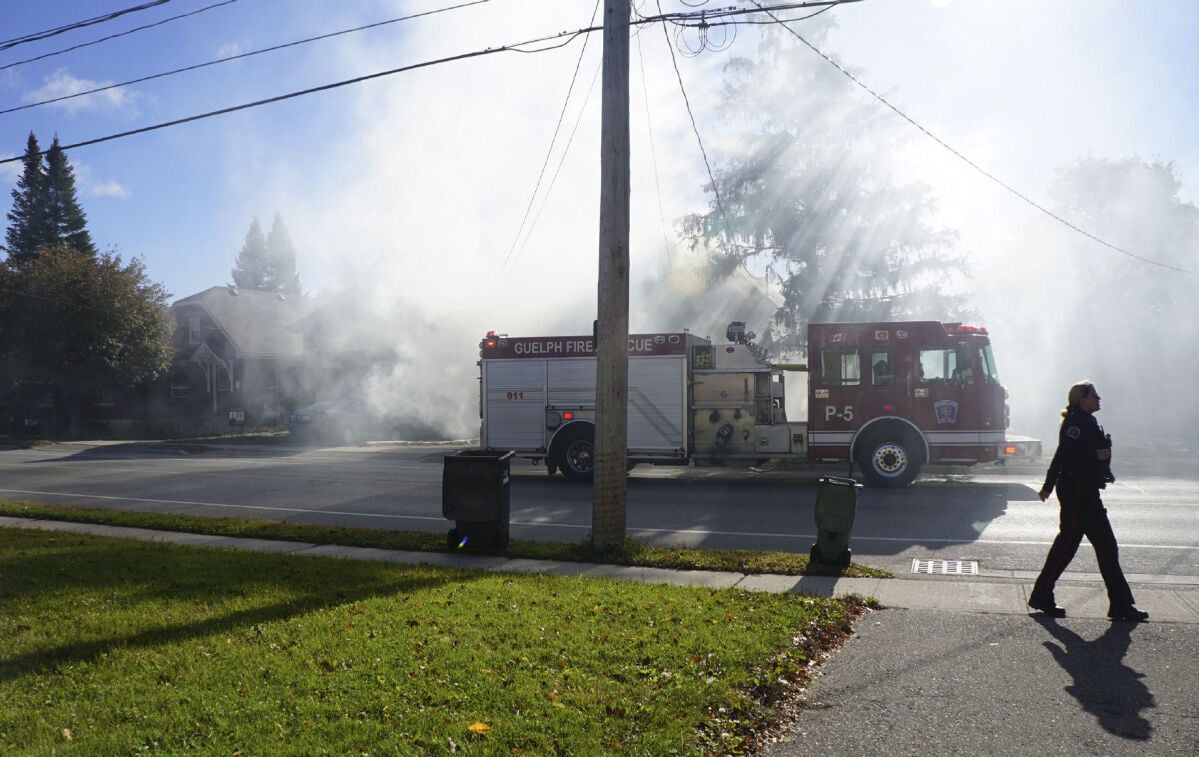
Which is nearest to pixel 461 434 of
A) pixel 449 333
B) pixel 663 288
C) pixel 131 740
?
pixel 449 333

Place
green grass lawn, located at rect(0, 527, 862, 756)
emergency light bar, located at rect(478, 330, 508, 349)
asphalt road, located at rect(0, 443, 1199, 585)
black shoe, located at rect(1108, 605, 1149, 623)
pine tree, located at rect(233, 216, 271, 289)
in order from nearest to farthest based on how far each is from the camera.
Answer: green grass lawn, located at rect(0, 527, 862, 756), black shoe, located at rect(1108, 605, 1149, 623), asphalt road, located at rect(0, 443, 1199, 585), emergency light bar, located at rect(478, 330, 508, 349), pine tree, located at rect(233, 216, 271, 289)

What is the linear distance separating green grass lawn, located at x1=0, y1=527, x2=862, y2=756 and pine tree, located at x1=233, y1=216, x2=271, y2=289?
309 feet

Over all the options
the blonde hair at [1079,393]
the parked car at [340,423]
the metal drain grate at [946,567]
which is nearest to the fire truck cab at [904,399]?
the metal drain grate at [946,567]

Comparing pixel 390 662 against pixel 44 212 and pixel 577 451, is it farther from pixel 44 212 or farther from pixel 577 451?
pixel 44 212

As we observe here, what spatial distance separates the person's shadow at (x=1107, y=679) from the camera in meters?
4.59

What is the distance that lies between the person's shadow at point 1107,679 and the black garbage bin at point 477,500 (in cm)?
528

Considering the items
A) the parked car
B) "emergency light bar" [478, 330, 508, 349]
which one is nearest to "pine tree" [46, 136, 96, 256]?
the parked car

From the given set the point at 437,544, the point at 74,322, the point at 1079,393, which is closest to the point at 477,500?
the point at 437,544

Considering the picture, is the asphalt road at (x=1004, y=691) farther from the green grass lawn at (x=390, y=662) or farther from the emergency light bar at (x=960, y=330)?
the emergency light bar at (x=960, y=330)

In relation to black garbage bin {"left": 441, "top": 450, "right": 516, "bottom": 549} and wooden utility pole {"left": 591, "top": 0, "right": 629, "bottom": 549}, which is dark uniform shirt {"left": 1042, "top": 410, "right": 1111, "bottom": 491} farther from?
black garbage bin {"left": 441, "top": 450, "right": 516, "bottom": 549}

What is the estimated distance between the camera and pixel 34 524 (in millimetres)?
12086

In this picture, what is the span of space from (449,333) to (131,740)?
1180 inches

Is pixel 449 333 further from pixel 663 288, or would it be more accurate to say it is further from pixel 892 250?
pixel 892 250

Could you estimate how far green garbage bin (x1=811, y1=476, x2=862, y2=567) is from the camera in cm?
851
